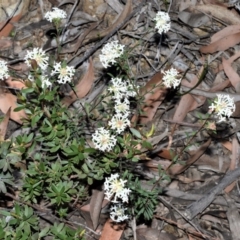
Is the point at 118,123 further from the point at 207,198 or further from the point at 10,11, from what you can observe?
the point at 10,11

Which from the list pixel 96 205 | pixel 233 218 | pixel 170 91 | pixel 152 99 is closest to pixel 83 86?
pixel 152 99

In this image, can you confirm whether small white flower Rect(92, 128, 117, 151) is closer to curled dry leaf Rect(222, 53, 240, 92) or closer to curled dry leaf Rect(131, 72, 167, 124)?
curled dry leaf Rect(131, 72, 167, 124)

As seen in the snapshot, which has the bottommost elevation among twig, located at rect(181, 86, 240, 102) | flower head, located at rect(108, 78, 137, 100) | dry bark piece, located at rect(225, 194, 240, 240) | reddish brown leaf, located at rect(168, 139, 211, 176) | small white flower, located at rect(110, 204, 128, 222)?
small white flower, located at rect(110, 204, 128, 222)

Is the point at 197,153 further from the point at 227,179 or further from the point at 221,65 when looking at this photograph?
the point at 221,65

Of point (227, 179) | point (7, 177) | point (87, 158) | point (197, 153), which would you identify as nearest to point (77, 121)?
point (87, 158)

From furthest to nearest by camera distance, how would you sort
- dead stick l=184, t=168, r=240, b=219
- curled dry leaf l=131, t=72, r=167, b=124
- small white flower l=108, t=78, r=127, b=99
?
1. curled dry leaf l=131, t=72, r=167, b=124
2. dead stick l=184, t=168, r=240, b=219
3. small white flower l=108, t=78, r=127, b=99

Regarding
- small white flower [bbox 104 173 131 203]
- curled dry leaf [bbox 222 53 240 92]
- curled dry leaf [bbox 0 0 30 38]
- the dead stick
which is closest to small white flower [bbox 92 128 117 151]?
small white flower [bbox 104 173 131 203]

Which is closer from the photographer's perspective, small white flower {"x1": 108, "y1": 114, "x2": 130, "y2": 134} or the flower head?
small white flower {"x1": 108, "y1": 114, "x2": 130, "y2": 134}

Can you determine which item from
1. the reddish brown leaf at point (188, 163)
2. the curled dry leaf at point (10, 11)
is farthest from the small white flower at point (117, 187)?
the curled dry leaf at point (10, 11)
